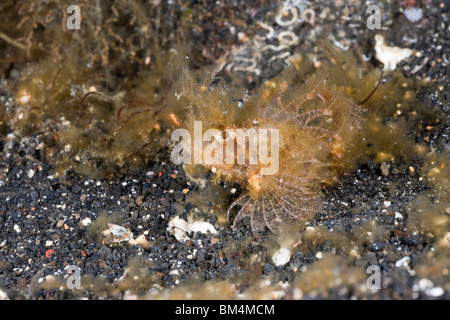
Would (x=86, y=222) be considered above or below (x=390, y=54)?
below

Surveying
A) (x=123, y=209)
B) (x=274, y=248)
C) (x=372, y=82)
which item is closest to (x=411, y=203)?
(x=274, y=248)

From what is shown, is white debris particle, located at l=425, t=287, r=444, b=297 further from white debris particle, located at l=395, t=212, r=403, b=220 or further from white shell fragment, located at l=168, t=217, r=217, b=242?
white shell fragment, located at l=168, t=217, r=217, b=242

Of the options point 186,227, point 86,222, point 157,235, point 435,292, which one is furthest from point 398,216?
point 86,222

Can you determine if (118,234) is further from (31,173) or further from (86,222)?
(31,173)

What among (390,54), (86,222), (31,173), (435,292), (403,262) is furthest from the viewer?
(390,54)

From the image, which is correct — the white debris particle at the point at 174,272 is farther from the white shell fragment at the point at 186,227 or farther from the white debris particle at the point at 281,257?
the white debris particle at the point at 281,257
